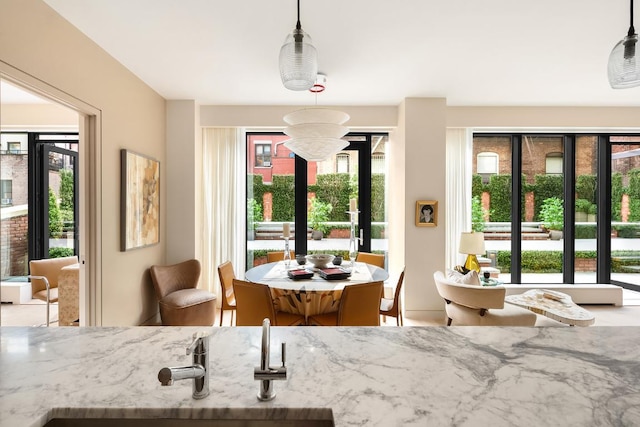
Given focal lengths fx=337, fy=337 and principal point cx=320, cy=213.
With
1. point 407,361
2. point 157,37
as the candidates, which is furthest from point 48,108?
point 407,361

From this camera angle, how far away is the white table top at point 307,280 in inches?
105

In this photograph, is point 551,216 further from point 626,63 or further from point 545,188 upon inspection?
point 626,63

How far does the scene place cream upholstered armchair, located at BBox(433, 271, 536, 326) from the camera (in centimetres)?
286

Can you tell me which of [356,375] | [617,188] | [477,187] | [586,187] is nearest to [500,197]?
[477,187]

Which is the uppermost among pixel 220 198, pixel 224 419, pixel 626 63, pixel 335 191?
Result: pixel 626 63

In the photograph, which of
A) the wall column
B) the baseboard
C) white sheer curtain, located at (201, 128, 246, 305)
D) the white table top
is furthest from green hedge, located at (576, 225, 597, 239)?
white sheer curtain, located at (201, 128, 246, 305)

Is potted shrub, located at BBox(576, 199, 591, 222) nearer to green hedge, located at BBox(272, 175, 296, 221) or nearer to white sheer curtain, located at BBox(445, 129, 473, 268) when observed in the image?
white sheer curtain, located at BBox(445, 129, 473, 268)

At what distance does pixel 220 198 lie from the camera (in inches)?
177

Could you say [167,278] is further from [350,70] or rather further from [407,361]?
[407,361]

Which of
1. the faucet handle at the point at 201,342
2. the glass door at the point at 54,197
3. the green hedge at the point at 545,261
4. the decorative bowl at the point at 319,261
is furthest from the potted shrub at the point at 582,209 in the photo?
the glass door at the point at 54,197

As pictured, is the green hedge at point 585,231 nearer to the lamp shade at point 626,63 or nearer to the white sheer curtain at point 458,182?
the white sheer curtain at point 458,182

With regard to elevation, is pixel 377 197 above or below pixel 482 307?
above

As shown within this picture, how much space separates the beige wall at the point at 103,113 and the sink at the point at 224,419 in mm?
2063

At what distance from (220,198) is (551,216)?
465 cm
